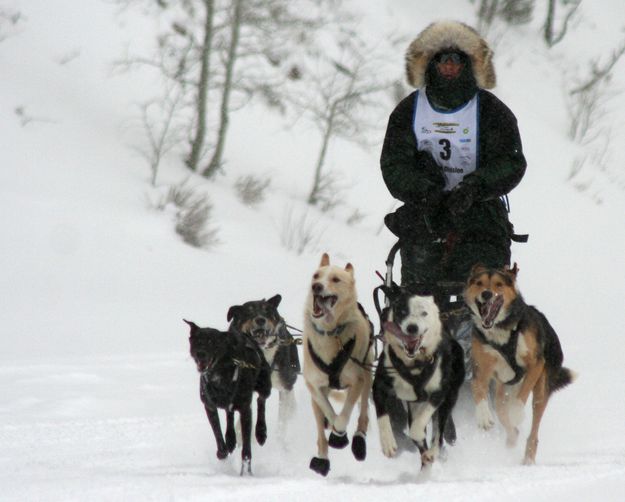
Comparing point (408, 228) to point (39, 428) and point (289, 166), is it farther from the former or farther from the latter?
point (289, 166)

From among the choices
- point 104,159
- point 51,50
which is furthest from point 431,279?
point 51,50

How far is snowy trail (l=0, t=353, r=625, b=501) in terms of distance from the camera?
3623 millimetres

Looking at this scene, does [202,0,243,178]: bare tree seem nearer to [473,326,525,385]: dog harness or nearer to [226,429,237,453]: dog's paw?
[226,429,237,453]: dog's paw

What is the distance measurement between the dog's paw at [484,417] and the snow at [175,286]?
0.67 ft

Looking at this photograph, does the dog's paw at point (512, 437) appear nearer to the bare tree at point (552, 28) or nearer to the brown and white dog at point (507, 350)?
the brown and white dog at point (507, 350)

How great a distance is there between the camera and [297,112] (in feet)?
56.0

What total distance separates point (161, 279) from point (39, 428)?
5.26m

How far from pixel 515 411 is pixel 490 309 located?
625mm

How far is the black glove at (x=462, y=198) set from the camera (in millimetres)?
4586

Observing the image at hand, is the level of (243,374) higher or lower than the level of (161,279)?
lower

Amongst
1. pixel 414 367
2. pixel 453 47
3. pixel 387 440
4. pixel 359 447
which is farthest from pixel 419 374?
pixel 453 47

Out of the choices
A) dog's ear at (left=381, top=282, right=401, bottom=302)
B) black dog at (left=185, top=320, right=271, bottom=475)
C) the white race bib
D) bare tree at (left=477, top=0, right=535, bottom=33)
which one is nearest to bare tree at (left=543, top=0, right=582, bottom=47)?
bare tree at (left=477, top=0, right=535, bottom=33)

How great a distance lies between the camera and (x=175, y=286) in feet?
35.3

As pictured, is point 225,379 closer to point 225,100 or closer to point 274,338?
point 274,338
